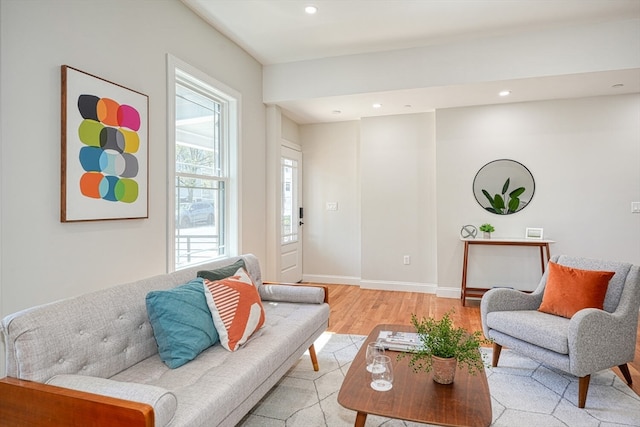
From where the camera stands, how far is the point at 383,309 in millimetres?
4270

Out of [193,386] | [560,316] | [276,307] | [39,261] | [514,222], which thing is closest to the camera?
[193,386]

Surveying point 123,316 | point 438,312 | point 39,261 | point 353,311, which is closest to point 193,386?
point 123,316

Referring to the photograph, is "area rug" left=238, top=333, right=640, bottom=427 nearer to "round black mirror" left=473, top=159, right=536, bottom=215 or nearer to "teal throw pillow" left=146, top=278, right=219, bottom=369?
"teal throw pillow" left=146, top=278, right=219, bottom=369

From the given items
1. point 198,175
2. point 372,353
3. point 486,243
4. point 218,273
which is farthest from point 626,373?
point 198,175

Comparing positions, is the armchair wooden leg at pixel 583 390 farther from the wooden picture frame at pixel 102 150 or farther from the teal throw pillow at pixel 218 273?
the wooden picture frame at pixel 102 150

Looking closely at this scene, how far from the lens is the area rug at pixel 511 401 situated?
200 cm

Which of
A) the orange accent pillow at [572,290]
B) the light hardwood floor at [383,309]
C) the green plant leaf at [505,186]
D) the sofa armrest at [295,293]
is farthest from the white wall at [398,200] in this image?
the sofa armrest at [295,293]

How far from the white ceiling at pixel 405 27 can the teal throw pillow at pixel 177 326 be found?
8.04ft

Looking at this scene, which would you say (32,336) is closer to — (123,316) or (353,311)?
(123,316)

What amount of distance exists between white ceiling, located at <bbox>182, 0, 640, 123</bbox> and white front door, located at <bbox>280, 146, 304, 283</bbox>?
121 centimetres

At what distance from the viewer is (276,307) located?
269 centimetres

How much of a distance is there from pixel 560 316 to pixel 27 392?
2953 millimetres

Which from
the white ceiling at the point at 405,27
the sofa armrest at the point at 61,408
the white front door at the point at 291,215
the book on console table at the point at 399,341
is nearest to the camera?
the sofa armrest at the point at 61,408

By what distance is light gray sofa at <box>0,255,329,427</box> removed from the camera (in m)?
1.26
